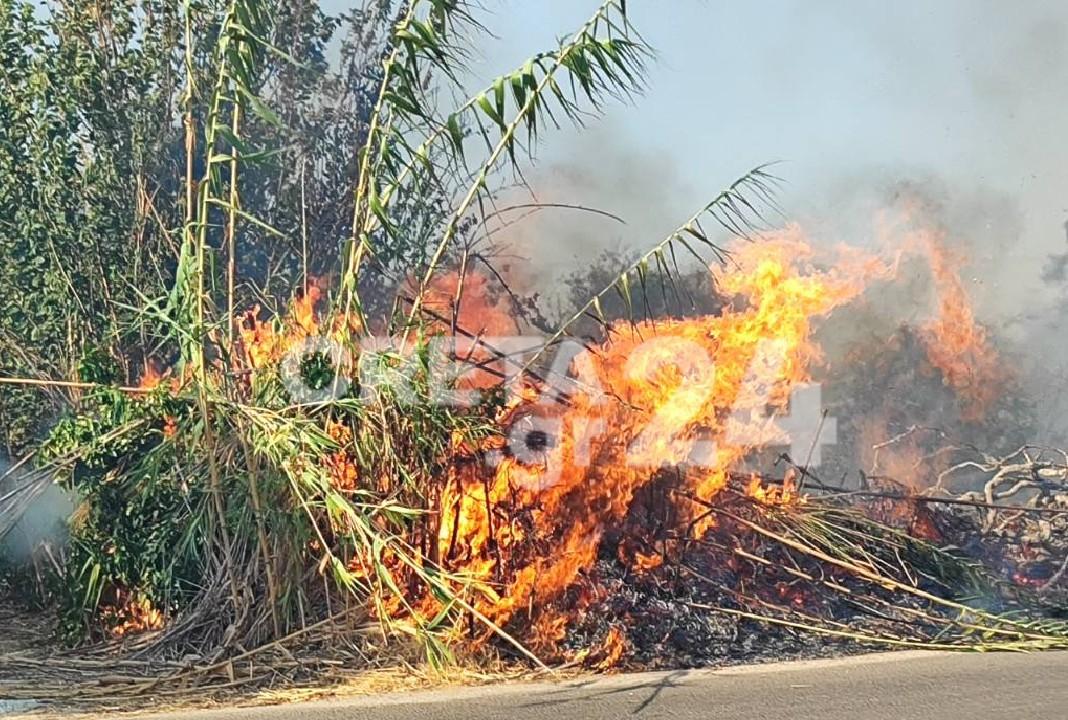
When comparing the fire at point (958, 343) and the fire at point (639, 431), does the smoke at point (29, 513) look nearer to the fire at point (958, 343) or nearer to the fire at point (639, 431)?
the fire at point (639, 431)

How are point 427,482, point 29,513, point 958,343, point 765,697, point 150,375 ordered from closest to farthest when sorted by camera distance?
point 765,697
point 427,482
point 29,513
point 150,375
point 958,343

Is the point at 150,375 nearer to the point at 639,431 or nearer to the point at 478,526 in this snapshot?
the point at 478,526

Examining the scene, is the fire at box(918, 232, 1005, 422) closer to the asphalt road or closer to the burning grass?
the burning grass

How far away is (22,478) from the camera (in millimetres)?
6473

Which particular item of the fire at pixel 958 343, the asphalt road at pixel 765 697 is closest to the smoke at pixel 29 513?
the asphalt road at pixel 765 697

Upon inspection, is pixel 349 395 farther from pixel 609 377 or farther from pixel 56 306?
pixel 56 306

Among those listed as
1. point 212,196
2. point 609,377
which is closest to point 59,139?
point 212,196

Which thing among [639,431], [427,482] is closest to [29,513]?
[427,482]

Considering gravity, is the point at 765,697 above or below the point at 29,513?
below

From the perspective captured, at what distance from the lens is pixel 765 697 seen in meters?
5.30

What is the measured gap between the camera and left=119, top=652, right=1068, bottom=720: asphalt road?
496cm

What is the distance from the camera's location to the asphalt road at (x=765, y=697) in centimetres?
496

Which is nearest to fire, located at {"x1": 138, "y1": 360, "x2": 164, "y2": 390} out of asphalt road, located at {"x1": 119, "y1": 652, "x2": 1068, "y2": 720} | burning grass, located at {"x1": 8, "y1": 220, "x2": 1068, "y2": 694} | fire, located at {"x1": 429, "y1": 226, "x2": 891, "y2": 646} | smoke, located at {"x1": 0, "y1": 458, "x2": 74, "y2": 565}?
burning grass, located at {"x1": 8, "y1": 220, "x2": 1068, "y2": 694}

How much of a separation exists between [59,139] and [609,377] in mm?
4315
